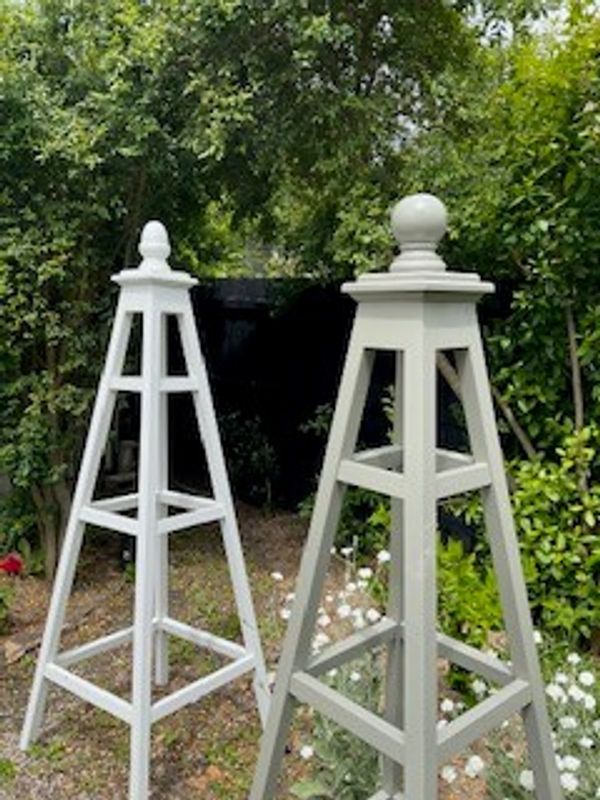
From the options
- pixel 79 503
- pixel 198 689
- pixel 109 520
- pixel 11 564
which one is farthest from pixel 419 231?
pixel 11 564

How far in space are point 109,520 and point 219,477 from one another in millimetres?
345

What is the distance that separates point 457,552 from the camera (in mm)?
2510

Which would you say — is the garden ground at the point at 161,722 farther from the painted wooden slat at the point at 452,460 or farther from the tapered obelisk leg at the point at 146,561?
the painted wooden slat at the point at 452,460

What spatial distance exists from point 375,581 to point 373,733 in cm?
145

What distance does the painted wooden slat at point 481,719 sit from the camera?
1125 millimetres

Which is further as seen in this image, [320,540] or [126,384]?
[126,384]

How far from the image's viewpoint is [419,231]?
46.2 inches

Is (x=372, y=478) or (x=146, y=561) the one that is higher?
(x=372, y=478)

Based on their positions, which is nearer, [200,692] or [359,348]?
[359,348]

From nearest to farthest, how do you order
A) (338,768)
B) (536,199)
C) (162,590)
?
(338,768) < (162,590) < (536,199)

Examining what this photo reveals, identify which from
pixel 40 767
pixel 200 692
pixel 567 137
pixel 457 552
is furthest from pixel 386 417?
pixel 40 767

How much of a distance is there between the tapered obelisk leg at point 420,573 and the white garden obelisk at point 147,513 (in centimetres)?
92

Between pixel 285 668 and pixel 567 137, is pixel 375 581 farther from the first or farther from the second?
pixel 567 137

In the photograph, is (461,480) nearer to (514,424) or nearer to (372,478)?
(372,478)
